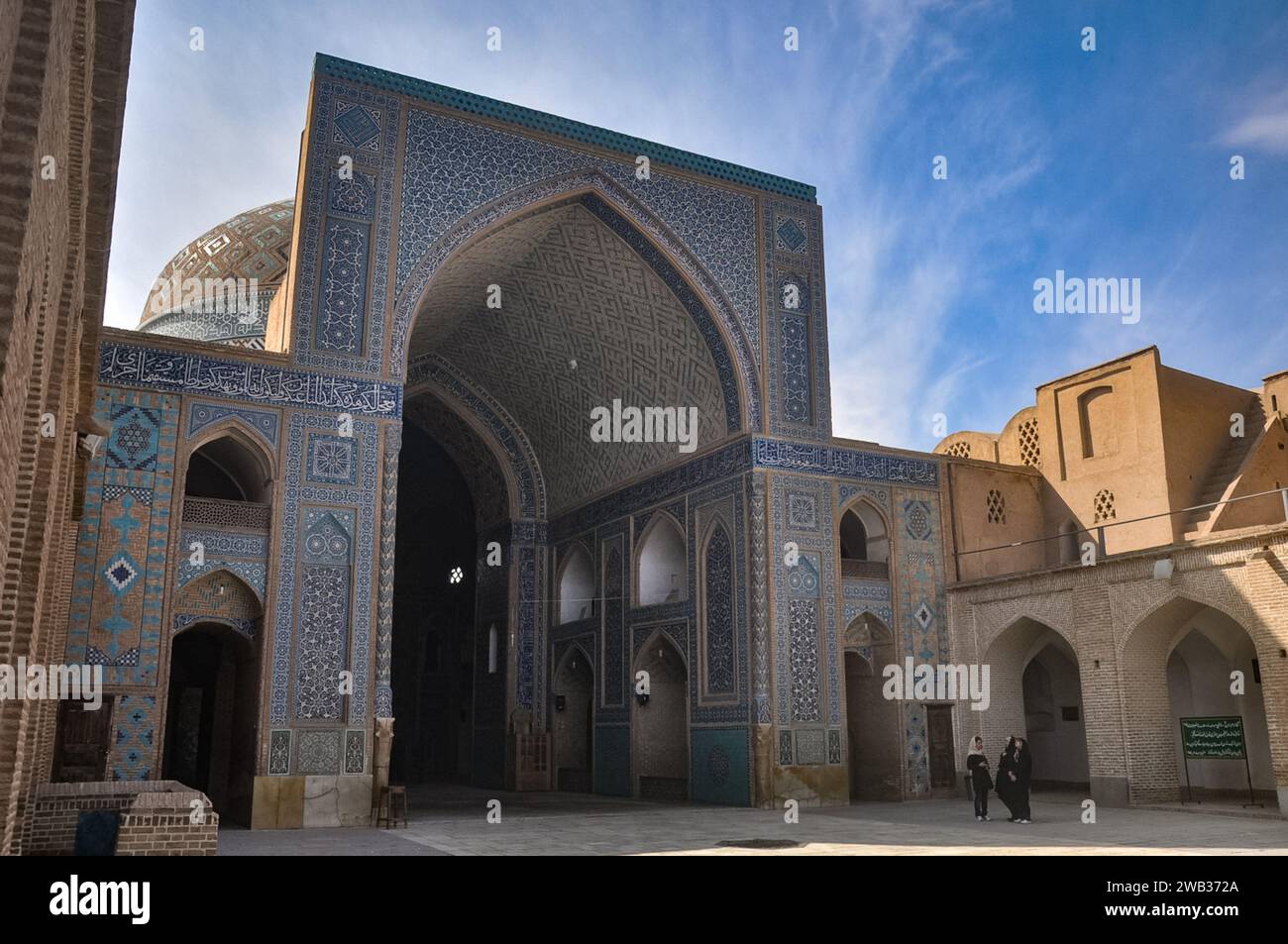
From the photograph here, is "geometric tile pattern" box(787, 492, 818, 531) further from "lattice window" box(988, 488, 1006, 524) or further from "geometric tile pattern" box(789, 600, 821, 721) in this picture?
"lattice window" box(988, 488, 1006, 524)

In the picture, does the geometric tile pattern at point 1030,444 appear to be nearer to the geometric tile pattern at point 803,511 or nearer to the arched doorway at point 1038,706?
the arched doorway at point 1038,706

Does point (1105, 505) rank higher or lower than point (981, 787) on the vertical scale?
higher

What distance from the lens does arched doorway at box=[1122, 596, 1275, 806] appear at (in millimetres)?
12438

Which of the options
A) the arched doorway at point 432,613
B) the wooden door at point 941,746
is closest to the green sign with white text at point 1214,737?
the wooden door at point 941,746

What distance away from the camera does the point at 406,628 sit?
21.1 metres

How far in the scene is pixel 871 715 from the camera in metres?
14.7

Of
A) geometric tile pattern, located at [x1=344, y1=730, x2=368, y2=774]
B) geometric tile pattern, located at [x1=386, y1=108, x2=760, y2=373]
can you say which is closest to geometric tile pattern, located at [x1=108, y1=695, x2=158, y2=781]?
geometric tile pattern, located at [x1=344, y1=730, x2=368, y2=774]

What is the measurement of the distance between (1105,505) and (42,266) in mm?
14218

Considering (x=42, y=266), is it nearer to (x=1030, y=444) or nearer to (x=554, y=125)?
(x=554, y=125)

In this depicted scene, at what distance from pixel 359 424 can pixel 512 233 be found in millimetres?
3914

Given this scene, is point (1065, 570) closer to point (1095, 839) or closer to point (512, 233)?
point (1095, 839)

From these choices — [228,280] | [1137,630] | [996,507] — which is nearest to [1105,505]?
[996,507]

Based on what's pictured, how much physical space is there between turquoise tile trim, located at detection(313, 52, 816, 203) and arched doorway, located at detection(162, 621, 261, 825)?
6.47 metres
